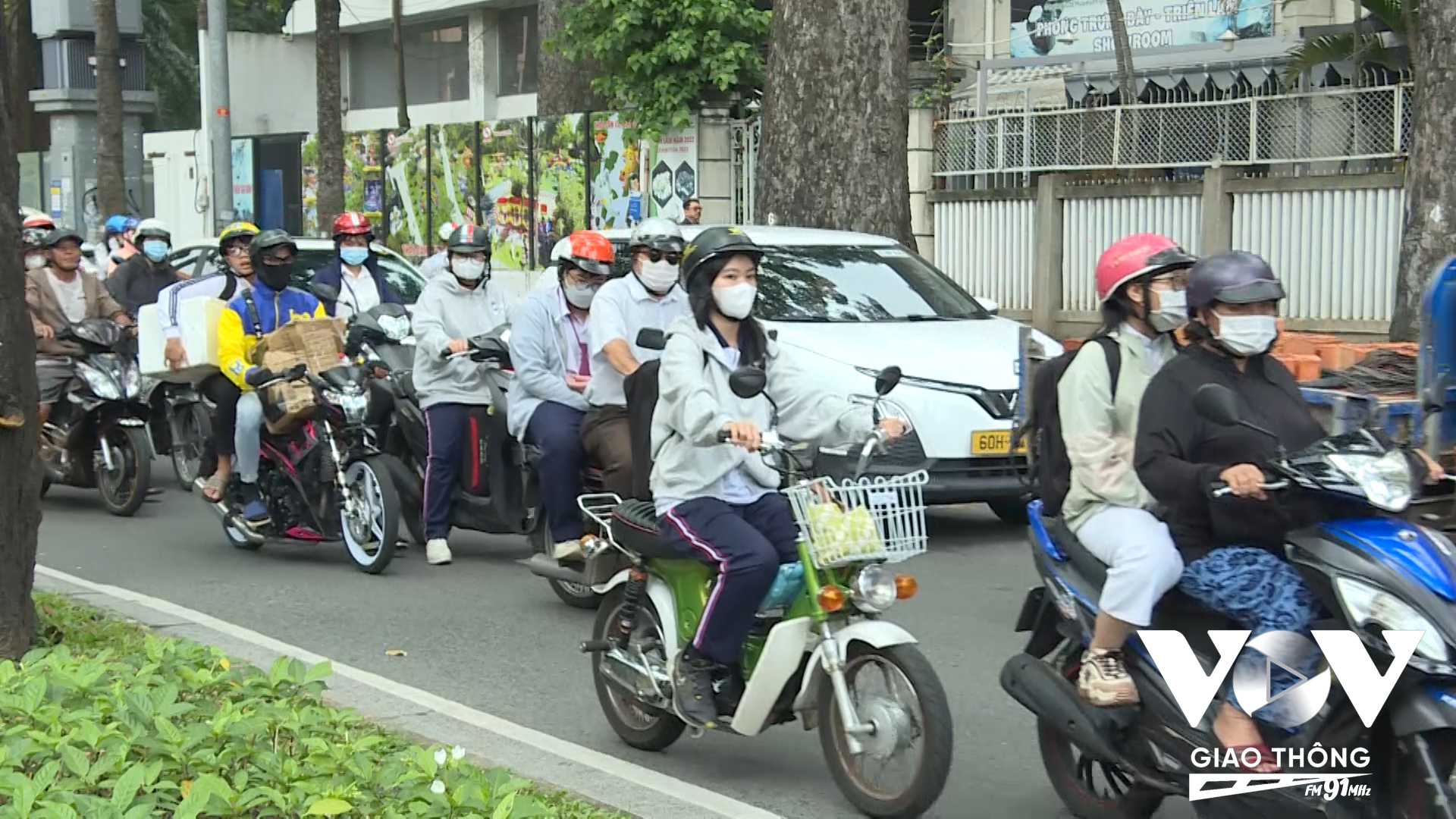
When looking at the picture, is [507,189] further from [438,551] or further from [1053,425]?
[1053,425]

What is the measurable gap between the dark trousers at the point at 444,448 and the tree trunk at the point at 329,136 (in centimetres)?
1742

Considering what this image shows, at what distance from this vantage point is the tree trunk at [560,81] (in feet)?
84.6

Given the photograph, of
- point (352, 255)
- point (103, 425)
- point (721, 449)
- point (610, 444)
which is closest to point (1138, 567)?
point (721, 449)

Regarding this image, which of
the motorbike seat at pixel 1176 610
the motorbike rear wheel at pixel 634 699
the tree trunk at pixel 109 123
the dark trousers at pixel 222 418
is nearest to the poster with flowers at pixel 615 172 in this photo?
the tree trunk at pixel 109 123

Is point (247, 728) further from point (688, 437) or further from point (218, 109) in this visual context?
point (218, 109)

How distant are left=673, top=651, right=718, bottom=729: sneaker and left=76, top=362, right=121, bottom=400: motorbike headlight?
7329 millimetres

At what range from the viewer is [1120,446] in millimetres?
5141

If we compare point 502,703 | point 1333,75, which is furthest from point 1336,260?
point 502,703

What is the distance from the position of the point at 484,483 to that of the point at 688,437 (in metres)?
4.35

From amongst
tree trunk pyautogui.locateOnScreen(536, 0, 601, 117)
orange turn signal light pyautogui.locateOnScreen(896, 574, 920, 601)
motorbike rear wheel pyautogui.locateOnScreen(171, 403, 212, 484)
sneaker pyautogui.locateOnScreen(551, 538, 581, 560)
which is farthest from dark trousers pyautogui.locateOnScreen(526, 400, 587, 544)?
tree trunk pyautogui.locateOnScreen(536, 0, 601, 117)

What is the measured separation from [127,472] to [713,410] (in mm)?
7602

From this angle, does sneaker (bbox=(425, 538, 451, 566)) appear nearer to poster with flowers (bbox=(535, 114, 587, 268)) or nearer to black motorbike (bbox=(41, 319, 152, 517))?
black motorbike (bbox=(41, 319, 152, 517))

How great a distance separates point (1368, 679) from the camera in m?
4.34

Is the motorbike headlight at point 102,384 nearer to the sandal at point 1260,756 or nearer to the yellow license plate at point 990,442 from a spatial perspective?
the yellow license plate at point 990,442
